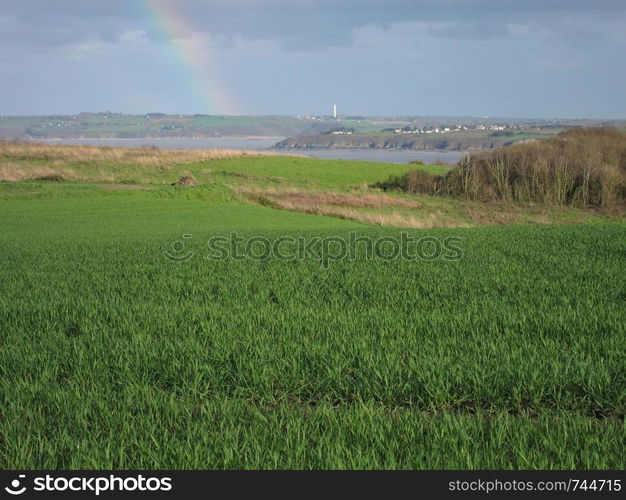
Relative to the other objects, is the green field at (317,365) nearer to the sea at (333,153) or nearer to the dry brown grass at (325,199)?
the dry brown grass at (325,199)

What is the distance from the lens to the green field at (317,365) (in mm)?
4531

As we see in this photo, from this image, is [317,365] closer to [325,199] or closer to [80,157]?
[325,199]

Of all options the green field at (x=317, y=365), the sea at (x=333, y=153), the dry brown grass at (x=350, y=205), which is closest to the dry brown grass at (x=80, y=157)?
the sea at (x=333, y=153)

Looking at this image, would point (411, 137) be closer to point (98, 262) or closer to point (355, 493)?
point (98, 262)

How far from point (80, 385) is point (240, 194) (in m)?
40.9

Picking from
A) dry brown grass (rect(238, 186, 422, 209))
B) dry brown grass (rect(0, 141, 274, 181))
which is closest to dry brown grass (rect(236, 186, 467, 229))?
dry brown grass (rect(238, 186, 422, 209))

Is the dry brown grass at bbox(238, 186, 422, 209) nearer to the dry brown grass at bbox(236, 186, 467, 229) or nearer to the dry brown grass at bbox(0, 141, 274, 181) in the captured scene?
the dry brown grass at bbox(236, 186, 467, 229)

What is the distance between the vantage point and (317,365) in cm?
647

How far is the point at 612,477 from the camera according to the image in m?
4.03

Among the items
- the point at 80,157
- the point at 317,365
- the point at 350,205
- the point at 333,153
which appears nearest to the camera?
the point at 317,365

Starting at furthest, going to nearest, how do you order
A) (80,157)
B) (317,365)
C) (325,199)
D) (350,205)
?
1. (80,157)
2. (325,199)
3. (350,205)
4. (317,365)

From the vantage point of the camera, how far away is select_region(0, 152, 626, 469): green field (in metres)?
4.53

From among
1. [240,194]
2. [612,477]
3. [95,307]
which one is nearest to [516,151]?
[240,194]

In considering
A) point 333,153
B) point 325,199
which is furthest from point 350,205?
point 333,153
